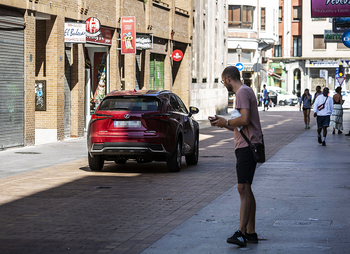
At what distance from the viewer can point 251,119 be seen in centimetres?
688

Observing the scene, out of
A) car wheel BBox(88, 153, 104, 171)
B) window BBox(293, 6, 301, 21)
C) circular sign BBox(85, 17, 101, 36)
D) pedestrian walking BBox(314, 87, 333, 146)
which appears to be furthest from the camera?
window BBox(293, 6, 301, 21)

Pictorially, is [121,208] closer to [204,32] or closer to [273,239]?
[273,239]

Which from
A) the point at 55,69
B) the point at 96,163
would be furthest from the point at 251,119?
the point at 55,69

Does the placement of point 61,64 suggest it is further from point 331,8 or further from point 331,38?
point 331,38

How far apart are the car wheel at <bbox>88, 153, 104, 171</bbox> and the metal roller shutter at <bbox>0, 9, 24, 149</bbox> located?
18.6 feet

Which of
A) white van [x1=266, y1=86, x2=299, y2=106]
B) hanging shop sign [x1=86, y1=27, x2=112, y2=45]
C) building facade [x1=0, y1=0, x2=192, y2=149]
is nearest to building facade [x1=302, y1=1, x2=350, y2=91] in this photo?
white van [x1=266, y1=86, x2=299, y2=106]

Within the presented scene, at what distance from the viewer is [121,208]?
9.00 m

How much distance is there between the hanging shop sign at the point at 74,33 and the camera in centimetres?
2161

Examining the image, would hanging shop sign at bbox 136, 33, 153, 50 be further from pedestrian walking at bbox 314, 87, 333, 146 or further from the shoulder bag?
the shoulder bag

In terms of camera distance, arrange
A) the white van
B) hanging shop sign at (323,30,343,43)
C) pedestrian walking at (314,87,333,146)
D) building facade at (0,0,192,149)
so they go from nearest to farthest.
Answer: building facade at (0,0,192,149), pedestrian walking at (314,87,333,146), hanging shop sign at (323,30,343,43), the white van

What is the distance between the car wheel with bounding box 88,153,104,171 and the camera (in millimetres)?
13438

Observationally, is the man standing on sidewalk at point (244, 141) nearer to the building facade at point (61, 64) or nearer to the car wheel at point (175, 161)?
the car wheel at point (175, 161)

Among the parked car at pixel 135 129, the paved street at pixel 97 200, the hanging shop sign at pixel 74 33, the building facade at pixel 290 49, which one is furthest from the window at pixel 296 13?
the parked car at pixel 135 129

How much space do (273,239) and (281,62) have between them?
7287 centimetres
